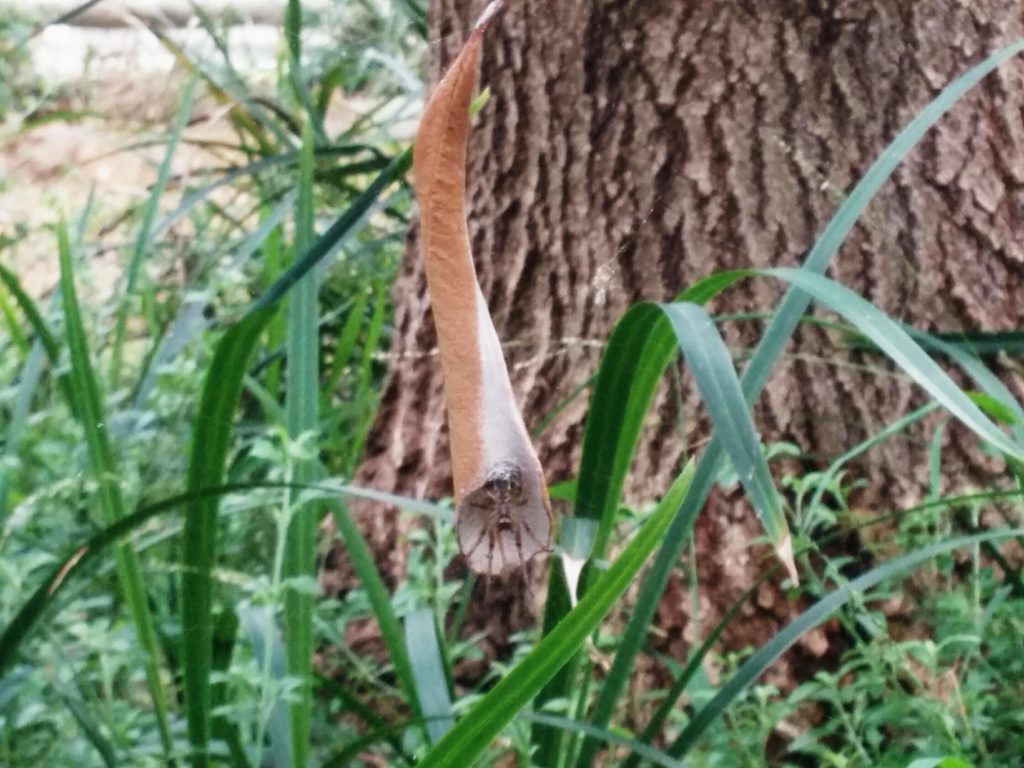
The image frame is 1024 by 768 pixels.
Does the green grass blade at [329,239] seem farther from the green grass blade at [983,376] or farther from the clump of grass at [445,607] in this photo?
the green grass blade at [983,376]

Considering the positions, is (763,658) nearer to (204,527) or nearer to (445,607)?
(445,607)

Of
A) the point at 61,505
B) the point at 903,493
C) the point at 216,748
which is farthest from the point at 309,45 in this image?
the point at 216,748

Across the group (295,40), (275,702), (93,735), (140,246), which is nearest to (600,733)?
(275,702)

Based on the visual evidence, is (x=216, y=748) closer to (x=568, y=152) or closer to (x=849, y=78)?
(x=568, y=152)

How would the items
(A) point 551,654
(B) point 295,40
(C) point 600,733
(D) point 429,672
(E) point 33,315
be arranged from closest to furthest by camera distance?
(A) point 551,654, (C) point 600,733, (D) point 429,672, (E) point 33,315, (B) point 295,40

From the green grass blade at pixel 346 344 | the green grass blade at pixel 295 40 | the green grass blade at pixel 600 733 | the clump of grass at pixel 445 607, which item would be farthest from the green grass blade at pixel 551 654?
the green grass blade at pixel 346 344

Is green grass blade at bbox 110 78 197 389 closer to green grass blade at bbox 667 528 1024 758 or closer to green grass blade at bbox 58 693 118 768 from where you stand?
green grass blade at bbox 58 693 118 768
